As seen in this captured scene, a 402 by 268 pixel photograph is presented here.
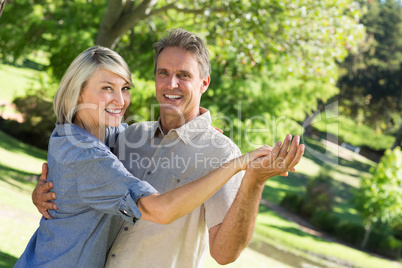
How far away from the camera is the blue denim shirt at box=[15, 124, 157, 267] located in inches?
85.4

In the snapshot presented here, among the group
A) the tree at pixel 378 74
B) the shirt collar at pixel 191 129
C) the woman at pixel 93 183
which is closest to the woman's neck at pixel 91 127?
the woman at pixel 93 183

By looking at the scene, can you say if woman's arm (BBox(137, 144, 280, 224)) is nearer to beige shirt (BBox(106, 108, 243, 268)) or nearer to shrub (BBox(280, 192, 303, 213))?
beige shirt (BBox(106, 108, 243, 268))

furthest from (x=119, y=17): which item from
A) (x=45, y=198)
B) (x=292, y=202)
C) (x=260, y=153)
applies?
(x=292, y=202)

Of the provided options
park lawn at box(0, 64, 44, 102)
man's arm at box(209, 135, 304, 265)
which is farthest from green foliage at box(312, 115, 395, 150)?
man's arm at box(209, 135, 304, 265)

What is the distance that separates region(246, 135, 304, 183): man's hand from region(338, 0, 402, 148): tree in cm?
3485

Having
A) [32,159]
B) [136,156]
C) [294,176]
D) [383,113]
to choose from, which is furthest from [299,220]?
[136,156]

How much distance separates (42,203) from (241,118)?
14.3 meters

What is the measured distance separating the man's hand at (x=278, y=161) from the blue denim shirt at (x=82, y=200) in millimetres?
526

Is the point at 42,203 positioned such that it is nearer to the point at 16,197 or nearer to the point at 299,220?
the point at 16,197

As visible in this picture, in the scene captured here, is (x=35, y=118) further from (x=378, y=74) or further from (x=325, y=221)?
(x=378, y=74)

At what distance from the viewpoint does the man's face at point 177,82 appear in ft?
9.82

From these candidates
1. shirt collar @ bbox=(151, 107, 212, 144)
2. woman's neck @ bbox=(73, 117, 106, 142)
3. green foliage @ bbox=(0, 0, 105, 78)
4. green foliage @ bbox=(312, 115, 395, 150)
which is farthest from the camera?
green foliage @ bbox=(312, 115, 395, 150)

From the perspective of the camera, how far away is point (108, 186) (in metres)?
2.20

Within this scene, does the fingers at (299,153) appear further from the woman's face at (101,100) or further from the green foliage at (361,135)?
the green foliage at (361,135)
